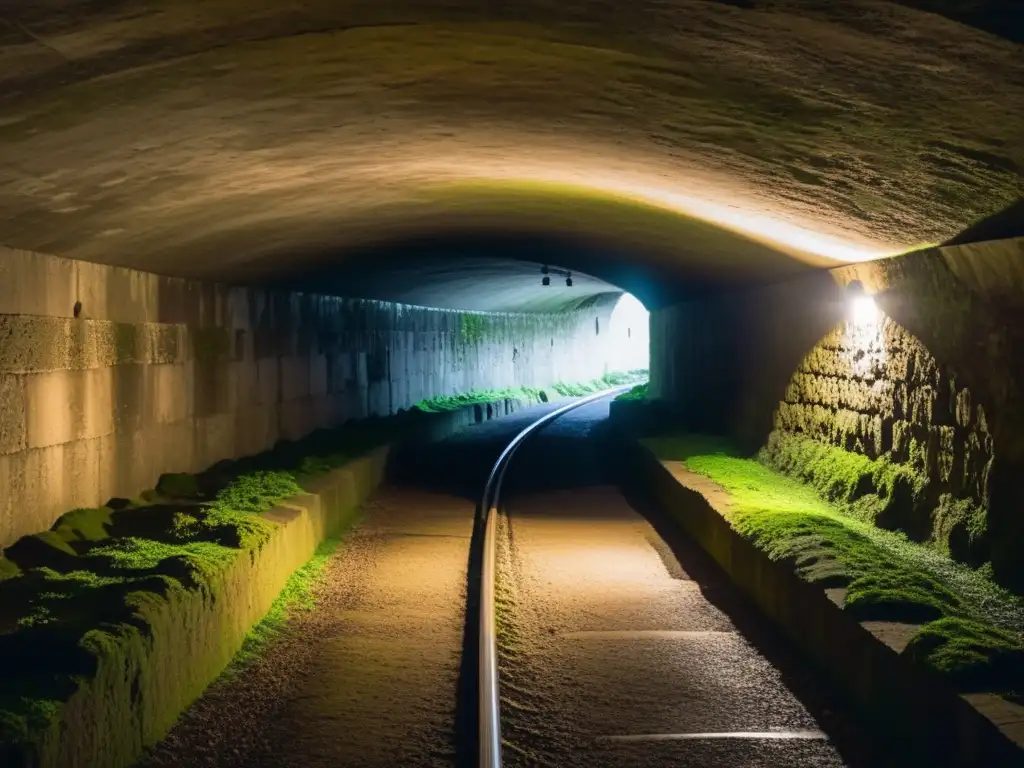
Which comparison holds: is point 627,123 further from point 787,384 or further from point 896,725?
point 787,384

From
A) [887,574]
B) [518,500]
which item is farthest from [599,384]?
[887,574]

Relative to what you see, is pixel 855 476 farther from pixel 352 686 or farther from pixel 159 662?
pixel 159 662

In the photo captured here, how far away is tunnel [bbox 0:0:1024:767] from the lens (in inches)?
187

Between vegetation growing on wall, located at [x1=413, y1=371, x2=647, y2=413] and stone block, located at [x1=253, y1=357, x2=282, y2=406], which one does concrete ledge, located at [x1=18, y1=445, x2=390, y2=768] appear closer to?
stone block, located at [x1=253, y1=357, x2=282, y2=406]

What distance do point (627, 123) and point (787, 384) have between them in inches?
290

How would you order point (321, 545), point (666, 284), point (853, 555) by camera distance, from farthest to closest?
point (666, 284)
point (321, 545)
point (853, 555)

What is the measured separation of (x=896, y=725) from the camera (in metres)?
5.32

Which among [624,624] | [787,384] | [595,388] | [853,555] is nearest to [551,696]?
[624,624]

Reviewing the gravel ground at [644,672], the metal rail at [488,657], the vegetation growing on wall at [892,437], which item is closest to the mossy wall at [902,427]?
the vegetation growing on wall at [892,437]

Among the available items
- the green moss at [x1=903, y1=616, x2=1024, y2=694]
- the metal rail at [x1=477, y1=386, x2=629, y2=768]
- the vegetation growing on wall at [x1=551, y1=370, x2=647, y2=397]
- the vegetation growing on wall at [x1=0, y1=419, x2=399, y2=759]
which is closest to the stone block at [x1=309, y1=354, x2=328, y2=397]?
the metal rail at [x1=477, y1=386, x2=629, y2=768]

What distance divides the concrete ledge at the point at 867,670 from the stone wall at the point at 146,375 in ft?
16.5

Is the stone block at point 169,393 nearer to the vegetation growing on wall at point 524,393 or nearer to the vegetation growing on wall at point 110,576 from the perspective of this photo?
the vegetation growing on wall at point 110,576

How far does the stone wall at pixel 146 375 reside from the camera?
303 inches

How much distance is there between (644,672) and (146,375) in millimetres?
5677
